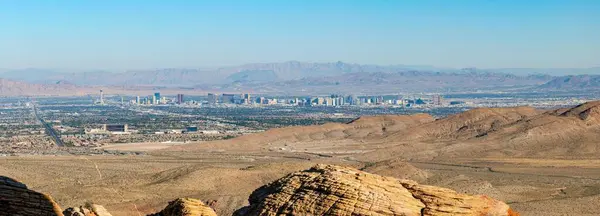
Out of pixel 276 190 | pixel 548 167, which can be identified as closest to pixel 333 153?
pixel 548 167

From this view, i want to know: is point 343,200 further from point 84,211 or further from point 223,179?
point 223,179

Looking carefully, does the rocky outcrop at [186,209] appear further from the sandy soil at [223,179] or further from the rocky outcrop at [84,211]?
the sandy soil at [223,179]

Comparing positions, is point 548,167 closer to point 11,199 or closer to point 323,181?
point 323,181

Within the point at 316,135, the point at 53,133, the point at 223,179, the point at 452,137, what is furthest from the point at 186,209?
the point at 53,133

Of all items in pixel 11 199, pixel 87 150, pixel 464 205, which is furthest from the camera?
pixel 87 150

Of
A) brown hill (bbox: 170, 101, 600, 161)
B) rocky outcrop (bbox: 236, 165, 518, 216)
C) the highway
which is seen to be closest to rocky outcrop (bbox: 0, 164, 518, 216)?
rocky outcrop (bbox: 236, 165, 518, 216)

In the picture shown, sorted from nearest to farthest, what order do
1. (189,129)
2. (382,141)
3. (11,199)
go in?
(11,199) < (382,141) < (189,129)
